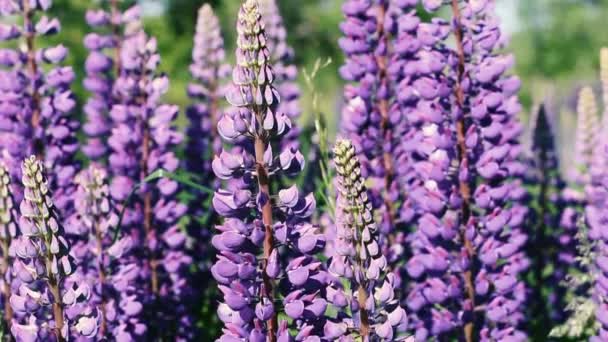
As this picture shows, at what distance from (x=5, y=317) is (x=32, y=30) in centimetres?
141

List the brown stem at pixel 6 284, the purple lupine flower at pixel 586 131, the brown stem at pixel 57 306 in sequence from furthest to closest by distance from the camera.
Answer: the purple lupine flower at pixel 586 131 < the brown stem at pixel 6 284 < the brown stem at pixel 57 306

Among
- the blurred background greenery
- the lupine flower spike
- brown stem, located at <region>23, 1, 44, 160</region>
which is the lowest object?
the lupine flower spike

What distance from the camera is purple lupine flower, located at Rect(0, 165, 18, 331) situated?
3120 millimetres

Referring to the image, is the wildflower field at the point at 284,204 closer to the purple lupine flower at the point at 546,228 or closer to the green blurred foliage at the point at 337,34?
the purple lupine flower at the point at 546,228

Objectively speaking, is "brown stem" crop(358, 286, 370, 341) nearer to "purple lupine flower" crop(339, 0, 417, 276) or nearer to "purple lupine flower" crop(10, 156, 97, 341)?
"purple lupine flower" crop(10, 156, 97, 341)

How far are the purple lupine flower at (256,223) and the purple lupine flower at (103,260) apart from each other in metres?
0.94

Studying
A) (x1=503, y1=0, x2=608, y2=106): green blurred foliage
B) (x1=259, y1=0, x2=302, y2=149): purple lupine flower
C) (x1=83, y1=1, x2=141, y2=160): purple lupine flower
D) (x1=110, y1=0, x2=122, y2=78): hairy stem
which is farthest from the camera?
(x1=503, y1=0, x2=608, y2=106): green blurred foliage

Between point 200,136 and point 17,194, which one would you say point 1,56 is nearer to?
point 17,194

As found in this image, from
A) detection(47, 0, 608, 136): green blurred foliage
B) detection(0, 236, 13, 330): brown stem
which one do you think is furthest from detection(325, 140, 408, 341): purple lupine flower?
detection(47, 0, 608, 136): green blurred foliage

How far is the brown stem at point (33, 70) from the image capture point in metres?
4.16

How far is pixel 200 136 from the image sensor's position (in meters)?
5.38

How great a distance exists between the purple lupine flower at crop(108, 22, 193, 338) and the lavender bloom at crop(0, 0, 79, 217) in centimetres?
25

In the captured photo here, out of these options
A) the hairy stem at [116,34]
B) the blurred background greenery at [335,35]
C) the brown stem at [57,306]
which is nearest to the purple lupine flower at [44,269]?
the brown stem at [57,306]

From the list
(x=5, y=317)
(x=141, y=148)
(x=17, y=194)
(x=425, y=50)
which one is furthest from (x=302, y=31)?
(x=5, y=317)
